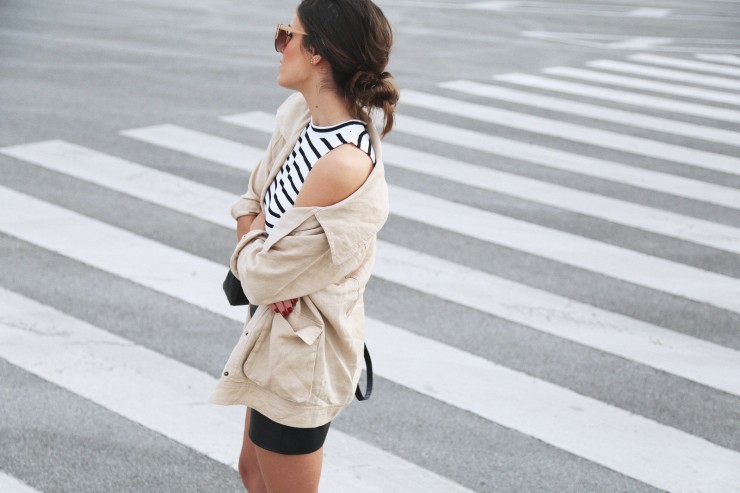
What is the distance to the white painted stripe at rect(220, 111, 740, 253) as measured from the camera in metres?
7.77

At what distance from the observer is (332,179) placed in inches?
107

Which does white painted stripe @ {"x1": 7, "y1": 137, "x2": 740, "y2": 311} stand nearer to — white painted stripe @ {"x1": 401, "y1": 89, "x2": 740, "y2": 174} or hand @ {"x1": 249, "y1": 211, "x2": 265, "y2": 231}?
white painted stripe @ {"x1": 401, "y1": 89, "x2": 740, "y2": 174}

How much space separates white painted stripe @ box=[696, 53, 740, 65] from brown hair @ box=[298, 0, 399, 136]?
47.1 feet

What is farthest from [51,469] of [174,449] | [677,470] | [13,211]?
[13,211]

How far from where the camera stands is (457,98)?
39.4ft

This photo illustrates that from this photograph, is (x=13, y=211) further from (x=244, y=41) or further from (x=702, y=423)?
(x=244, y=41)

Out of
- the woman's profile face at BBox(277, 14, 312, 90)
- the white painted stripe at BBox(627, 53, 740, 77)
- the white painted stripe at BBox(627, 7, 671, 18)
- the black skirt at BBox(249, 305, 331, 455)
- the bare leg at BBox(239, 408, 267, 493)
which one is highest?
the woman's profile face at BBox(277, 14, 312, 90)

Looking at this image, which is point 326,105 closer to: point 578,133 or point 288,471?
point 288,471

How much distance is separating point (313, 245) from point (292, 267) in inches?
3.2

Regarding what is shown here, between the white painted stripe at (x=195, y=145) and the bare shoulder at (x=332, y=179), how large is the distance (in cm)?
611

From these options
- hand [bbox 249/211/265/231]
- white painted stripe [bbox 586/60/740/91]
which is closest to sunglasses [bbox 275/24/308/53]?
hand [bbox 249/211/265/231]

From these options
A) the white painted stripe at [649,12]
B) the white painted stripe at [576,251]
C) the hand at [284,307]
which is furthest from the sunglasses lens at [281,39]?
the white painted stripe at [649,12]

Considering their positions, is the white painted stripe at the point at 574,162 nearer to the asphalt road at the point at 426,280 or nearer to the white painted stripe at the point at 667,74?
the asphalt road at the point at 426,280

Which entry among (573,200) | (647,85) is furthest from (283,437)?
(647,85)
